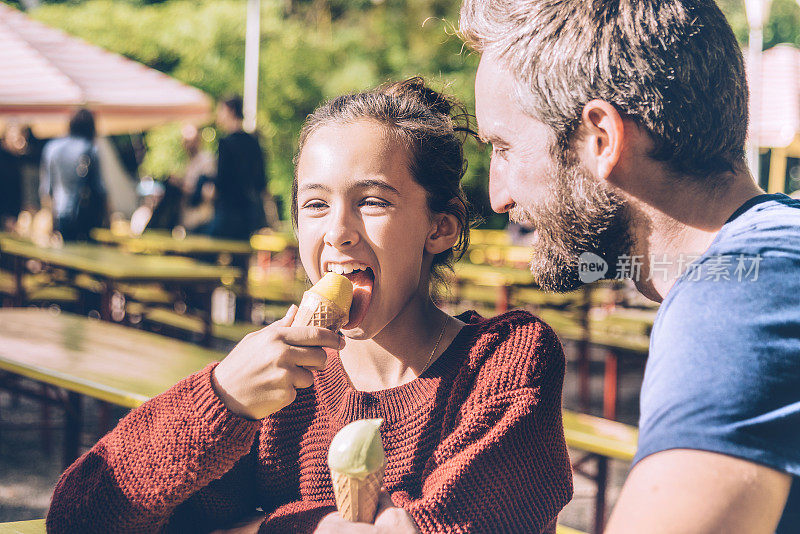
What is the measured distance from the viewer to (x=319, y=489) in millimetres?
1514

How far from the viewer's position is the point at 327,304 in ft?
4.58

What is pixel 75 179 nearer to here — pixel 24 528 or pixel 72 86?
pixel 72 86

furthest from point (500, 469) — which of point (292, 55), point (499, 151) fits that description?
point (292, 55)

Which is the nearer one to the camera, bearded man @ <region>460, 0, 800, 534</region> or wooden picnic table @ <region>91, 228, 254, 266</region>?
bearded man @ <region>460, 0, 800, 534</region>

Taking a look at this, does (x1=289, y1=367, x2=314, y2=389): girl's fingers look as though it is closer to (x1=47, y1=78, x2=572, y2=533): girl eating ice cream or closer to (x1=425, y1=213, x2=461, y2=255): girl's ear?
(x1=47, y1=78, x2=572, y2=533): girl eating ice cream

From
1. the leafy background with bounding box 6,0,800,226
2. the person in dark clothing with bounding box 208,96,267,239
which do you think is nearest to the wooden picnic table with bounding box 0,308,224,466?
the person in dark clothing with bounding box 208,96,267,239

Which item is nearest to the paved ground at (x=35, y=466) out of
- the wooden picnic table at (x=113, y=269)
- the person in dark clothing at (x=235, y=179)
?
the wooden picnic table at (x=113, y=269)

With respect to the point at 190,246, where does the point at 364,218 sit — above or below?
above

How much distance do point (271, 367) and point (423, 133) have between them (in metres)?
0.62

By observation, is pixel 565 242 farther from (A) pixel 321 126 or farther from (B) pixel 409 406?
(A) pixel 321 126

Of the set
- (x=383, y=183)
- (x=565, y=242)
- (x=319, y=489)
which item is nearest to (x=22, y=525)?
(x=319, y=489)

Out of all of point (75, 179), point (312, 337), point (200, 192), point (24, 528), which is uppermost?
point (312, 337)

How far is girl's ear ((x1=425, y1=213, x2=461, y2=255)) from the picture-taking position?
1673 mm

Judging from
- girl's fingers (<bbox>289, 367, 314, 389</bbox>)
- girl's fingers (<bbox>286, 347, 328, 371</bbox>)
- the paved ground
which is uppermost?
girl's fingers (<bbox>286, 347, 328, 371</bbox>)
